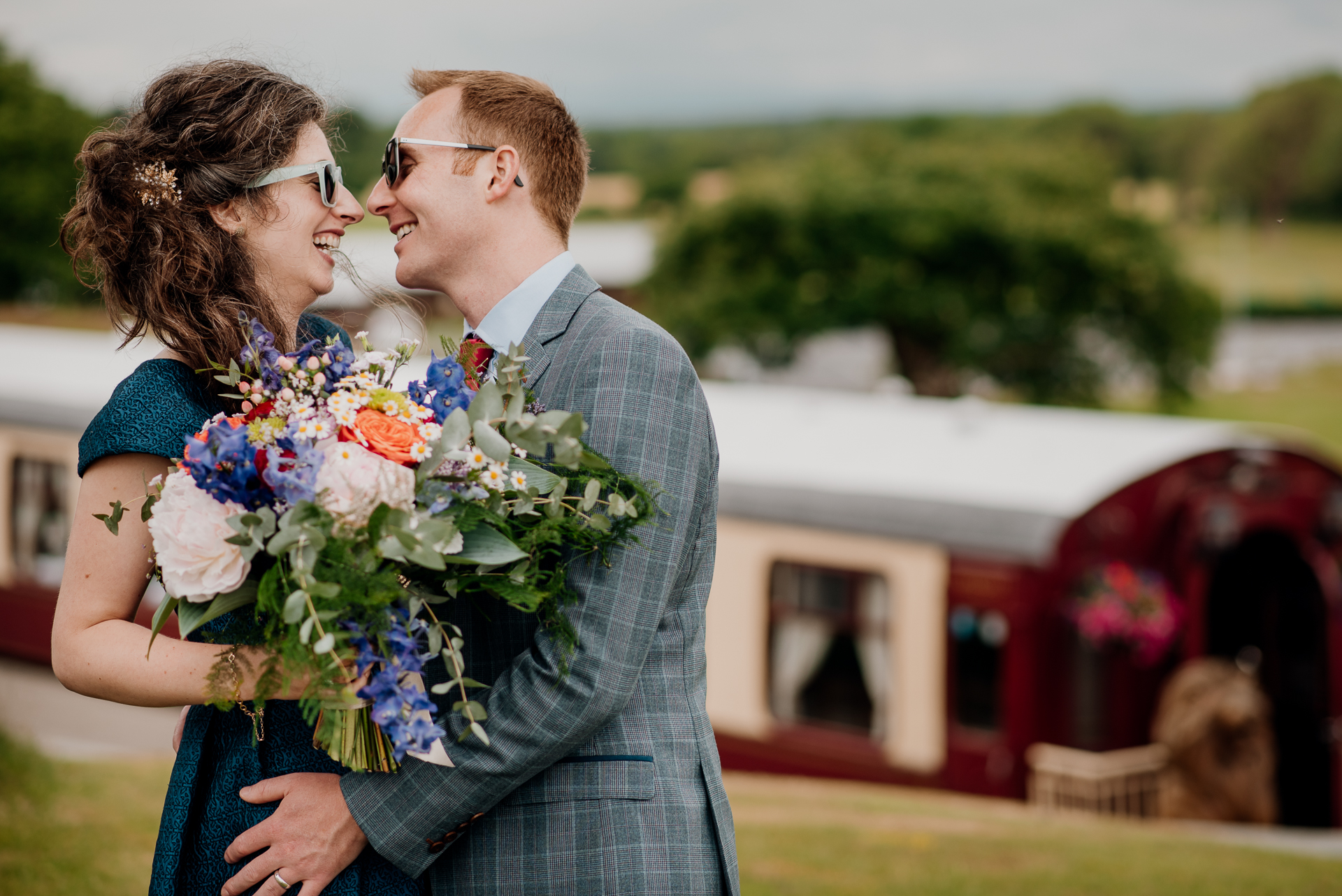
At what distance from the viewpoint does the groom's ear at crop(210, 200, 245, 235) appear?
2.11 m

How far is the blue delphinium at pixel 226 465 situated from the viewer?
1.66 m

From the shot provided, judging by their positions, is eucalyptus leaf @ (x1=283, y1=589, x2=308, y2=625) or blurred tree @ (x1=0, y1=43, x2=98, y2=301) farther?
blurred tree @ (x1=0, y1=43, x2=98, y2=301)

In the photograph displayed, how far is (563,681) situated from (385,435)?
1.53ft

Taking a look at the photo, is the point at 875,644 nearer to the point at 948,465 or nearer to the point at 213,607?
the point at 948,465

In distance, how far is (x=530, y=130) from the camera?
7.52 ft

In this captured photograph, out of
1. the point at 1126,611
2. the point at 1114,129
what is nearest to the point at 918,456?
the point at 1126,611

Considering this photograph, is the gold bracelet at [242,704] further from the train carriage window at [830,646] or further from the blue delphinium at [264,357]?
the train carriage window at [830,646]

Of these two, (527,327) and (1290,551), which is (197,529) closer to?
(527,327)

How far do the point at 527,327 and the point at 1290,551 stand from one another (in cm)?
858

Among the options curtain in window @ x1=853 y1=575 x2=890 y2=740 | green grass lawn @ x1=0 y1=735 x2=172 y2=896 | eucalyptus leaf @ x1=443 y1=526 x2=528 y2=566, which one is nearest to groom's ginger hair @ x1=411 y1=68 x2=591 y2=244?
eucalyptus leaf @ x1=443 y1=526 x2=528 y2=566

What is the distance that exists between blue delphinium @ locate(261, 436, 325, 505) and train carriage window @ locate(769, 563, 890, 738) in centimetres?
689

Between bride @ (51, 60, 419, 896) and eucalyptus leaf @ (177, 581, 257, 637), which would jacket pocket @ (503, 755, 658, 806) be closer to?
bride @ (51, 60, 419, 896)

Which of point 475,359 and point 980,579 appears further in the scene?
point 980,579

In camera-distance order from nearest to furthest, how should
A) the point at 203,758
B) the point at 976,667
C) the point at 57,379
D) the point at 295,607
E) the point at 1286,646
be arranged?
1. the point at 295,607
2. the point at 203,758
3. the point at 976,667
4. the point at 1286,646
5. the point at 57,379
